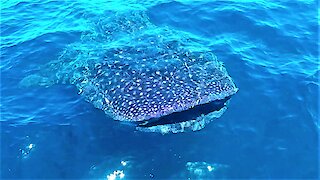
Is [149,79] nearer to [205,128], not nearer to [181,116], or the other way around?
[181,116]

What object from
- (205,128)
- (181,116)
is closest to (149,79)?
(181,116)

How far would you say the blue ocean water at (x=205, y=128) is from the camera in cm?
1202

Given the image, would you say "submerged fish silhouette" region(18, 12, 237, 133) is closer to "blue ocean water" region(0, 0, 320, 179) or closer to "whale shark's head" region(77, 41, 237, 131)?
"whale shark's head" region(77, 41, 237, 131)

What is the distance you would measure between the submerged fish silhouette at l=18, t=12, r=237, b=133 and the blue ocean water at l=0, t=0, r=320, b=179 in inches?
20.1

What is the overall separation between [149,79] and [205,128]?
104 inches

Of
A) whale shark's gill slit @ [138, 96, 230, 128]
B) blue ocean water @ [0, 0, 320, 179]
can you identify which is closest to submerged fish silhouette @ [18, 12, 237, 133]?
whale shark's gill slit @ [138, 96, 230, 128]

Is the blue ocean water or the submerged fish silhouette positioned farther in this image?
the submerged fish silhouette

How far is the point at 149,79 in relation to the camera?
518 inches

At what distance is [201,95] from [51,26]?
36.2ft

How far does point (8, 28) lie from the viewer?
2031cm

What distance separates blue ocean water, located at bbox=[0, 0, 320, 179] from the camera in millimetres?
12016

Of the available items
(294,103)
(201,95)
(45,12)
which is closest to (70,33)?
(45,12)

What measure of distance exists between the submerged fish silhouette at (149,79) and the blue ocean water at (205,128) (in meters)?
0.51

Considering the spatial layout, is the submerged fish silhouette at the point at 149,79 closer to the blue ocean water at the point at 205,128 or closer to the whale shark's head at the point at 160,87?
the whale shark's head at the point at 160,87
